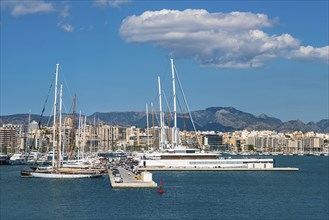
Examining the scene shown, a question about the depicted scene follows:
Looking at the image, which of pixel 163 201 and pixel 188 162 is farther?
pixel 188 162

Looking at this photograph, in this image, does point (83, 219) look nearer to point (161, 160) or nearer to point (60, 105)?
point (60, 105)

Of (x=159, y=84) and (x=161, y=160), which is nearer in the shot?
(x=161, y=160)

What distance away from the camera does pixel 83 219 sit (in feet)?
120

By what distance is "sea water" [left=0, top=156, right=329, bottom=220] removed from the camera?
39031mm

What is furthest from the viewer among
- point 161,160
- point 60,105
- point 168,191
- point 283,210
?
point 161,160

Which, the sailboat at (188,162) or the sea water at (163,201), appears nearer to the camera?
the sea water at (163,201)

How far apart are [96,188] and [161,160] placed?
3824 centimetres

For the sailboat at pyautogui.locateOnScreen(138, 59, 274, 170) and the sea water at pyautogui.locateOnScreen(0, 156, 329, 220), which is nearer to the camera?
the sea water at pyautogui.locateOnScreen(0, 156, 329, 220)

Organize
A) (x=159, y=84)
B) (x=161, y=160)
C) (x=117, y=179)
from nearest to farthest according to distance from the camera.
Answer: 1. (x=117, y=179)
2. (x=161, y=160)
3. (x=159, y=84)

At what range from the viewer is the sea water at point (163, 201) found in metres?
39.0

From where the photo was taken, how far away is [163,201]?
149 feet

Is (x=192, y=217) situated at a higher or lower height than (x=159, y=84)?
lower

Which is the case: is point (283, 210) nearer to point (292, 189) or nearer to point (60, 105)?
point (292, 189)

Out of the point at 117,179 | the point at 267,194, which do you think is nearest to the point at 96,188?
the point at 117,179
